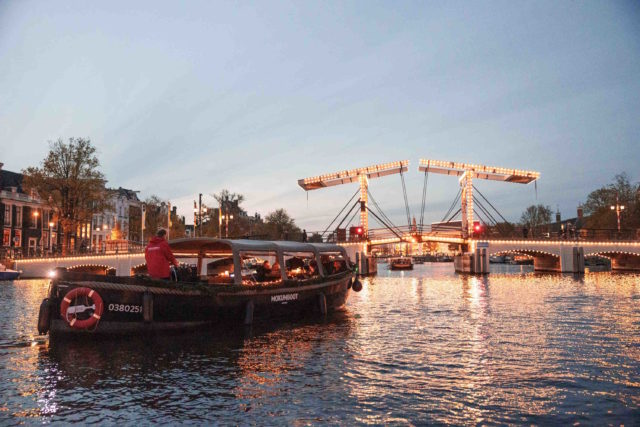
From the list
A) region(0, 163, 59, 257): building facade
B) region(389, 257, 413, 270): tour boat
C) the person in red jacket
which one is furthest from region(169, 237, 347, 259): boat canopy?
region(389, 257, 413, 270): tour boat

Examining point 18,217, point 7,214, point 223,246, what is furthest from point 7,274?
point 223,246

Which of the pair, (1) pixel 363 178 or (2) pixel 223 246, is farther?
(1) pixel 363 178

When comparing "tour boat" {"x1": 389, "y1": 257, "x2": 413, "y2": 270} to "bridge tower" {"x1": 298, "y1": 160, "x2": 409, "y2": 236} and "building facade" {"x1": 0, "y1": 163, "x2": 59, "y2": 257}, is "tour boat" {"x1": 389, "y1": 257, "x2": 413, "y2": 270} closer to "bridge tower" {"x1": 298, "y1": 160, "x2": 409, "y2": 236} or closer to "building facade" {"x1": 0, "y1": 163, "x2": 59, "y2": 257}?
"bridge tower" {"x1": 298, "y1": 160, "x2": 409, "y2": 236}

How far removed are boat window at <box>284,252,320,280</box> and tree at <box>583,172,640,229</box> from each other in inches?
2581

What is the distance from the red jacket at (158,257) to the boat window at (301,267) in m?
7.14

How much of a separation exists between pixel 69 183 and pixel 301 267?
137 ft

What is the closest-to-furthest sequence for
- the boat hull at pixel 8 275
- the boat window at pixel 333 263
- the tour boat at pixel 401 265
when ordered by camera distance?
the boat window at pixel 333 263, the boat hull at pixel 8 275, the tour boat at pixel 401 265

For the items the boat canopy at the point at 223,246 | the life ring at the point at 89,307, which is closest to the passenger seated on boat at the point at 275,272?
the boat canopy at the point at 223,246

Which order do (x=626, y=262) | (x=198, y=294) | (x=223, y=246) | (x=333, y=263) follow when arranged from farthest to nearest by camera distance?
(x=626, y=262), (x=333, y=263), (x=223, y=246), (x=198, y=294)

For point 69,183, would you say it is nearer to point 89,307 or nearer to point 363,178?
point 363,178

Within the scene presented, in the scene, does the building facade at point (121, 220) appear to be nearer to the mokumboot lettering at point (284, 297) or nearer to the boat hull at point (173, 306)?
the mokumboot lettering at point (284, 297)

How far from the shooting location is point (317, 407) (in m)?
8.09

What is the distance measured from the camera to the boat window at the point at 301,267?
70.2 ft

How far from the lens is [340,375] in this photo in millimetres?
10203
